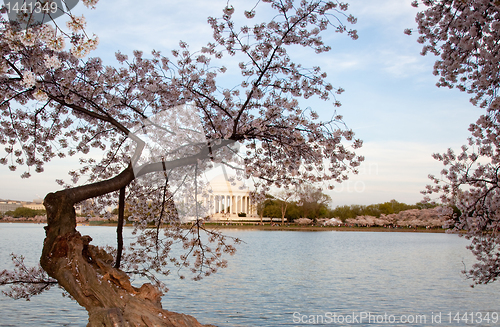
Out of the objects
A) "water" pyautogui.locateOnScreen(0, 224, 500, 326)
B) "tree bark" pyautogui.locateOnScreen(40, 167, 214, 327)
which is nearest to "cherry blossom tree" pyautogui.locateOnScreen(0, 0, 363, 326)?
"tree bark" pyautogui.locateOnScreen(40, 167, 214, 327)

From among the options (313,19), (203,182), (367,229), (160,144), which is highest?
(313,19)

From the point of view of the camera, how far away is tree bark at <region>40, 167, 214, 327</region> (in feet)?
13.8

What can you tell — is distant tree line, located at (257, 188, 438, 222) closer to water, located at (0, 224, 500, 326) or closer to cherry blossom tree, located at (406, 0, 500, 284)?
water, located at (0, 224, 500, 326)

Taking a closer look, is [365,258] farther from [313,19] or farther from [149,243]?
[313,19]

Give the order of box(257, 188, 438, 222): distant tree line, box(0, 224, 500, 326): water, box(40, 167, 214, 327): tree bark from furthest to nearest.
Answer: box(257, 188, 438, 222): distant tree line
box(0, 224, 500, 326): water
box(40, 167, 214, 327): tree bark

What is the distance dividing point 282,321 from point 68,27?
9.08 metres

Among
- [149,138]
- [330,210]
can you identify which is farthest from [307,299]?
[330,210]

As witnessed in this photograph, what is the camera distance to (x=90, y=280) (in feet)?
14.7

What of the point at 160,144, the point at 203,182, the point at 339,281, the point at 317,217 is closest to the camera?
the point at 160,144

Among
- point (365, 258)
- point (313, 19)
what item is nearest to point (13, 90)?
point (313, 19)

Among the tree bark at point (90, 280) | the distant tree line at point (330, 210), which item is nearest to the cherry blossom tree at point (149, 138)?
the tree bark at point (90, 280)

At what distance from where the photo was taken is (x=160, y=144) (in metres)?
8.04

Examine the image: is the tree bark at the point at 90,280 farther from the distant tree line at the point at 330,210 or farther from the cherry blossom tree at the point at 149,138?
the distant tree line at the point at 330,210

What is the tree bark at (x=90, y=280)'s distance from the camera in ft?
13.8
